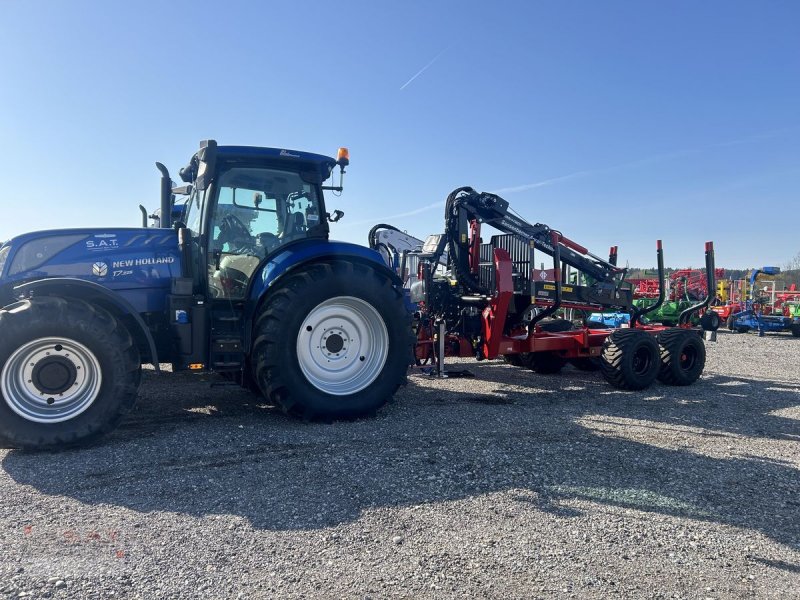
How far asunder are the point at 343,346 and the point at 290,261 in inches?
40.2

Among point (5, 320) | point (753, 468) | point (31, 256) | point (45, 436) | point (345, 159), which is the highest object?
point (345, 159)

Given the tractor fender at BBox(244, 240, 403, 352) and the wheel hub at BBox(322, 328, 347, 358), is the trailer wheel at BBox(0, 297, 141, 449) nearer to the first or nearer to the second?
the tractor fender at BBox(244, 240, 403, 352)

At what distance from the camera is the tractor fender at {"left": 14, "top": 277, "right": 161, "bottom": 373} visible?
15.3 ft

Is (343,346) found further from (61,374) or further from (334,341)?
(61,374)

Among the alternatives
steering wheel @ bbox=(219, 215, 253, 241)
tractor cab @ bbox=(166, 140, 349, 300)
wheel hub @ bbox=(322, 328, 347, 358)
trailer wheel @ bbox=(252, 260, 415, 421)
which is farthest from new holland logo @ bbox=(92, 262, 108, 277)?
wheel hub @ bbox=(322, 328, 347, 358)

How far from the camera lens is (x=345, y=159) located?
237 inches

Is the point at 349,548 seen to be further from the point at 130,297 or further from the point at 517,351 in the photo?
the point at 517,351

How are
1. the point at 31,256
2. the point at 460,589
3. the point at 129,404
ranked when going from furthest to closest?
1. the point at 31,256
2. the point at 129,404
3. the point at 460,589

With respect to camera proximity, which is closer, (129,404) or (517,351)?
(129,404)

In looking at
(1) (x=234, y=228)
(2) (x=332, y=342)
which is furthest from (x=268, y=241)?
(2) (x=332, y=342)

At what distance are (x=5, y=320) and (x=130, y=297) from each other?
1040 millimetres


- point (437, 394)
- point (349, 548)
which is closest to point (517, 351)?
point (437, 394)

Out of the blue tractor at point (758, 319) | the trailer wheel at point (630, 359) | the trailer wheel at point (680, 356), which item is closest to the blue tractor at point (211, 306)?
the trailer wheel at point (630, 359)

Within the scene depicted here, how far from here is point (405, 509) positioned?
357 centimetres
